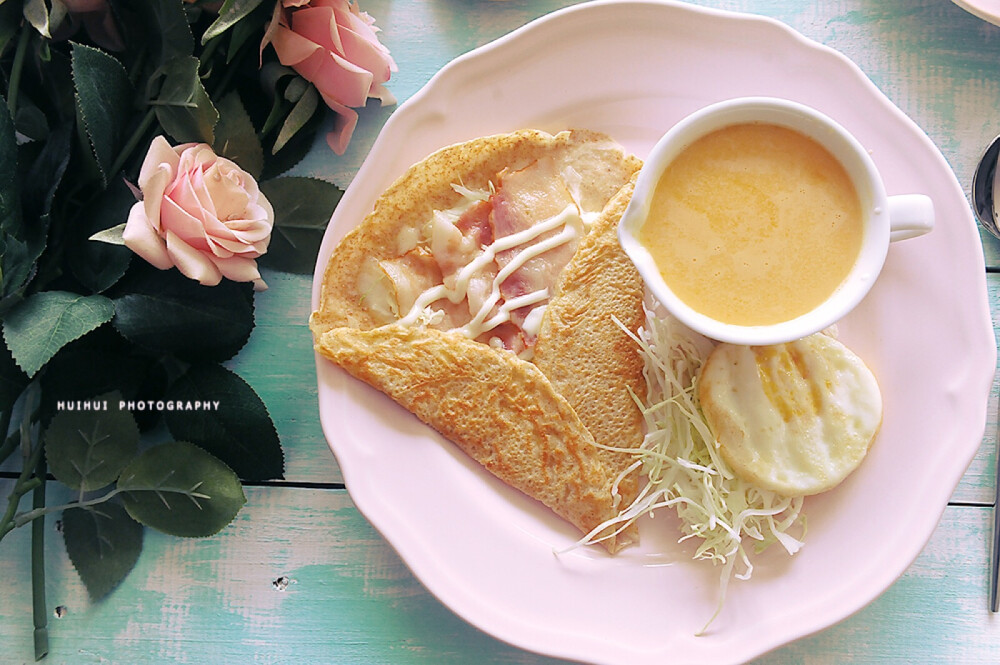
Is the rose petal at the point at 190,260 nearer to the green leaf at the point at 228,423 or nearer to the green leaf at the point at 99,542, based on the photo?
the green leaf at the point at 228,423

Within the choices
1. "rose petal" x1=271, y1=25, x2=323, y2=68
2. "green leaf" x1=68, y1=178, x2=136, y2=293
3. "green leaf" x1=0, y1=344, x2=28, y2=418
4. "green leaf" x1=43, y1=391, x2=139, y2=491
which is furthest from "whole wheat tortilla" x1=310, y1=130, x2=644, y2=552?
"green leaf" x1=0, y1=344, x2=28, y2=418

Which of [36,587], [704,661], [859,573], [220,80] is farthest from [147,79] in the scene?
Result: [859,573]

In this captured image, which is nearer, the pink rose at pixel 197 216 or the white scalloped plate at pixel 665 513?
the pink rose at pixel 197 216

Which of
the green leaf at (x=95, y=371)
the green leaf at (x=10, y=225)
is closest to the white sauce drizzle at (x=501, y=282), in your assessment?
the green leaf at (x=95, y=371)

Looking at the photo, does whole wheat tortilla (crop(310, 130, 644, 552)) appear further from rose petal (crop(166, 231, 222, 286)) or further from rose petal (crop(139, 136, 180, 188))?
rose petal (crop(139, 136, 180, 188))

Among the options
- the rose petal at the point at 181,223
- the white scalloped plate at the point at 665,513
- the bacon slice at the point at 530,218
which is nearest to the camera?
the rose petal at the point at 181,223

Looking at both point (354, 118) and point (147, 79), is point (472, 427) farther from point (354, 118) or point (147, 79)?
point (147, 79)
